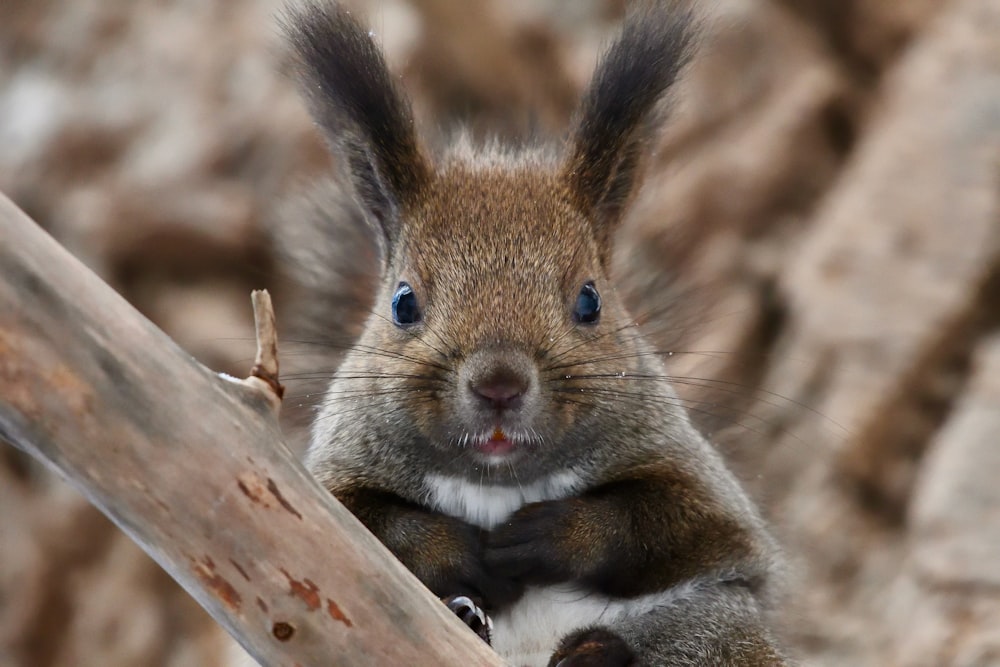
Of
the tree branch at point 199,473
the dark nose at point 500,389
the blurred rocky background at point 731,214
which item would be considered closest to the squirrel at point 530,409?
the dark nose at point 500,389

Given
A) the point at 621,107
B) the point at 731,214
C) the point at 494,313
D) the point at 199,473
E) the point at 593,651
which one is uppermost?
the point at 731,214

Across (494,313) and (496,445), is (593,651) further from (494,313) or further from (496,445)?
(494,313)

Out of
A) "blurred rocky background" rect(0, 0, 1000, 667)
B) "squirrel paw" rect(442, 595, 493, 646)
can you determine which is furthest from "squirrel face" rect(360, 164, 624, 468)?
"blurred rocky background" rect(0, 0, 1000, 667)

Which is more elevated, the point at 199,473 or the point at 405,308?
the point at 405,308

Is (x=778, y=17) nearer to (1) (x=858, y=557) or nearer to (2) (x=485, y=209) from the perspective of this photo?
(1) (x=858, y=557)

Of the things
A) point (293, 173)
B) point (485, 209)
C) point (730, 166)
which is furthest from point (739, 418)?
point (293, 173)

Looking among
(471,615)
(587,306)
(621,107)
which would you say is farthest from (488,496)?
(621,107)

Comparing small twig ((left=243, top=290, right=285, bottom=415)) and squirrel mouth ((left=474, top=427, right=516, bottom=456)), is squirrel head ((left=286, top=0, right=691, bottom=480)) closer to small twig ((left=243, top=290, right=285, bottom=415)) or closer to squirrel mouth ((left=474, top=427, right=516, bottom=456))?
squirrel mouth ((left=474, top=427, right=516, bottom=456))

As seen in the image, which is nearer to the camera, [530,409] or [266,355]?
[266,355]
